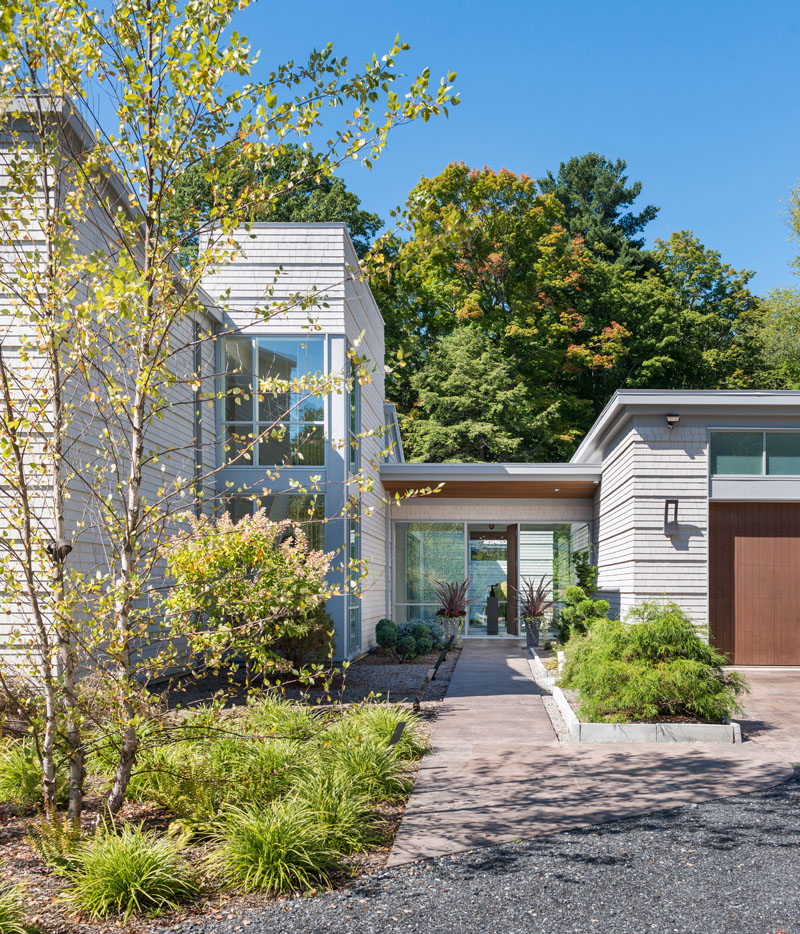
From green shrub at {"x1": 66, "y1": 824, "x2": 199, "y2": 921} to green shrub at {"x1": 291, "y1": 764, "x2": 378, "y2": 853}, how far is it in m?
0.77

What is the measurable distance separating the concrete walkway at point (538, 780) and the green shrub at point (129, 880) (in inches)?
42.6

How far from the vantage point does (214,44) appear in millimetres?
4438

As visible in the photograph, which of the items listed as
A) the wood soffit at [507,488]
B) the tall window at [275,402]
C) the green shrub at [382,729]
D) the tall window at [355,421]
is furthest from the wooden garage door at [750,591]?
the green shrub at [382,729]

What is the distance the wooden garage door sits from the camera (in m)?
11.9

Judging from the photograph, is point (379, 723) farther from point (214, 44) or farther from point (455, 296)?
point (455, 296)

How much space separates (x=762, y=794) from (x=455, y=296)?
24.4 metres

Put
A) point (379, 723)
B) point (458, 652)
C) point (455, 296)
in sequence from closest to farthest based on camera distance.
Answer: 1. point (379, 723)
2. point (458, 652)
3. point (455, 296)

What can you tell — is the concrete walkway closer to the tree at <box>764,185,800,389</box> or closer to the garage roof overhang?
the garage roof overhang

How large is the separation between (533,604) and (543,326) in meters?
13.8

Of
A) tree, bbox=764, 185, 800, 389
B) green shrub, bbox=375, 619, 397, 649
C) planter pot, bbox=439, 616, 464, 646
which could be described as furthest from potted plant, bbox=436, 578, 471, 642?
tree, bbox=764, 185, 800, 389

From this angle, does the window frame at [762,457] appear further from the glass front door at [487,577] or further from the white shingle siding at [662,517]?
the glass front door at [487,577]

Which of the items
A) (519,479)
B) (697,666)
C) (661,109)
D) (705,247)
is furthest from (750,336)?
(697,666)

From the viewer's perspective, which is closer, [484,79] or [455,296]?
[484,79]

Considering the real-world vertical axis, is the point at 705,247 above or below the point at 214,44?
above
